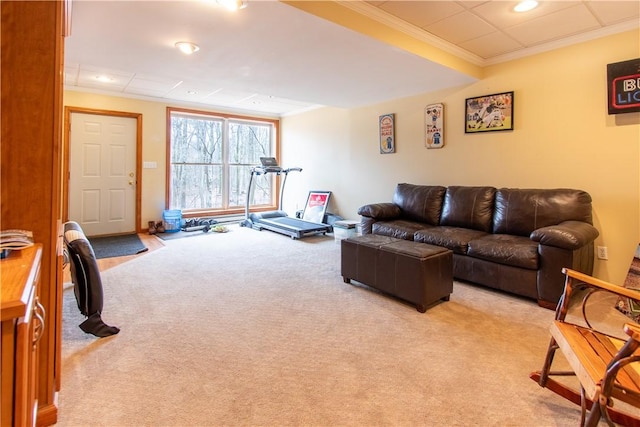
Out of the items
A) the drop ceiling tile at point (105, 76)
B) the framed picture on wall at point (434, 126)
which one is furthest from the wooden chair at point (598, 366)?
the drop ceiling tile at point (105, 76)

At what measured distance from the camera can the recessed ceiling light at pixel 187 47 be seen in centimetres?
307

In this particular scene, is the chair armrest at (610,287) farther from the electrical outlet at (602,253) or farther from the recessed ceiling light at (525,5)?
the recessed ceiling light at (525,5)

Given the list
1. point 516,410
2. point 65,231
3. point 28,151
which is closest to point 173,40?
point 65,231

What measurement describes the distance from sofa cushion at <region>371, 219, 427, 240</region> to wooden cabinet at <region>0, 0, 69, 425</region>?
3.09 meters

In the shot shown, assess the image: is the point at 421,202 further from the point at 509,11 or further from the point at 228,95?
the point at 228,95

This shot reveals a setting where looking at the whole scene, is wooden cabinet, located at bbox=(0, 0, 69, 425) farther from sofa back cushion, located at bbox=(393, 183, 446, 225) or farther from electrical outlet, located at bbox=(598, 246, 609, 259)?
electrical outlet, located at bbox=(598, 246, 609, 259)

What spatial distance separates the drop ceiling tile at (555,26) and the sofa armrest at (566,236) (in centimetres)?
180

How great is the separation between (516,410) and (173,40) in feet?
11.8

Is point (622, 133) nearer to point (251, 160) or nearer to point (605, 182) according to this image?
point (605, 182)

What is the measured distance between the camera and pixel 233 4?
2.35m

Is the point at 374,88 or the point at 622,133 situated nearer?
the point at 622,133

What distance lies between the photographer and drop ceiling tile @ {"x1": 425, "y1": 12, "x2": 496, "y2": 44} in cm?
296

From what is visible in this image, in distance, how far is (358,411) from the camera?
1.52 m

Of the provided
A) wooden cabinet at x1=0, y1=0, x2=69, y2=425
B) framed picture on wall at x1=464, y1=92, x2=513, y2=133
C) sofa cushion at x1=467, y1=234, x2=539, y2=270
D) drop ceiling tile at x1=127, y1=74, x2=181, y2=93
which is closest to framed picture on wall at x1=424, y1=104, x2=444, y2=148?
framed picture on wall at x1=464, y1=92, x2=513, y2=133
